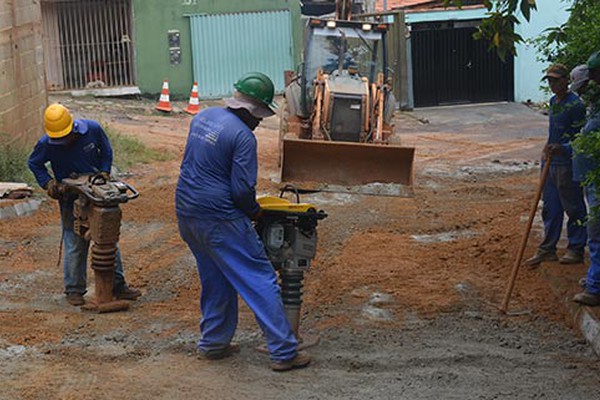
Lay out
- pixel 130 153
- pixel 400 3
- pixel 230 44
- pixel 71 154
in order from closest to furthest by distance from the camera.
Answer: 1. pixel 71 154
2. pixel 130 153
3. pixel 230 44
4. pixel 400 3

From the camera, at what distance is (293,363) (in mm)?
6527

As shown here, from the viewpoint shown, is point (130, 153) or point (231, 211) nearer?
point (231, 211)

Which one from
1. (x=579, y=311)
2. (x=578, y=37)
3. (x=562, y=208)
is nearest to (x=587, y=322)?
(x=579, y=311)

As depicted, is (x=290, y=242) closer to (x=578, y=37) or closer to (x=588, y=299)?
(x=588, y=299)

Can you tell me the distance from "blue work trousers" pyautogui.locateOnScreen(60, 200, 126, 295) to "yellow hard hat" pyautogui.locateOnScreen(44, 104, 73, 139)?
1.92 feet

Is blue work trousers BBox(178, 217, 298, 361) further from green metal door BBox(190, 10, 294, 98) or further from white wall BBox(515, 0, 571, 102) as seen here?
white wall BBox(515, 0, 571, 102)

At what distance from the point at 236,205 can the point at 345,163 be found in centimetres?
671

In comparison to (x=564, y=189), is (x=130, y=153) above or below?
below

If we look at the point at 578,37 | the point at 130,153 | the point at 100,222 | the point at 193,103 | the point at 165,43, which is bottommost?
the point at 193,103

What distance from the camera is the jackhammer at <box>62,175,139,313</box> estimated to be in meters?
7.89

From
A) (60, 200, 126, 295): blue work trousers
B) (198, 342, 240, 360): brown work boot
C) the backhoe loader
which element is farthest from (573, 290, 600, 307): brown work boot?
the backhoe loader

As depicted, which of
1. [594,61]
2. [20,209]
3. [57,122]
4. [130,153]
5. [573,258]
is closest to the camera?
[594,61]

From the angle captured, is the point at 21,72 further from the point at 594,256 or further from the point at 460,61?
the point at 460,61

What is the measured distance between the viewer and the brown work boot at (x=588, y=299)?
25.1 ft
